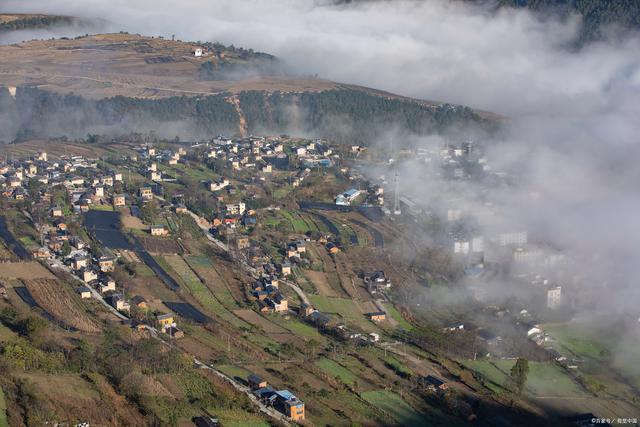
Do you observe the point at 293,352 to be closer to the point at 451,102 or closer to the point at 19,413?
the point at 19,413

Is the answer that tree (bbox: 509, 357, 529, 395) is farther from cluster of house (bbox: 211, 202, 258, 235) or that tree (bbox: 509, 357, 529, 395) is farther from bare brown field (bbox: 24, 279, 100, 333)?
cluster of house (bbox: 211, 202, 258, 235)

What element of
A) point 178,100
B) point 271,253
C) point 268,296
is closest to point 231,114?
→ point 178,100

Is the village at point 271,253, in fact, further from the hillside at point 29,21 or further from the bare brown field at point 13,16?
the bare brown field at point 13,16

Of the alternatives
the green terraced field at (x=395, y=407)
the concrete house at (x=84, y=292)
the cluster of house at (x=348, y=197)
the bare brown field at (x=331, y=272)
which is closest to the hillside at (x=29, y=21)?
the cluster of house at (x=348, y=197)

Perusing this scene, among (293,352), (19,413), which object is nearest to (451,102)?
(293,352)

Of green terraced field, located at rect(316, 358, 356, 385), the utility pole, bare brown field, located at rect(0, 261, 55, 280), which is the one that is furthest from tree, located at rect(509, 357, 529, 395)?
the utility pole

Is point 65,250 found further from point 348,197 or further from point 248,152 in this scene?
point 248,152

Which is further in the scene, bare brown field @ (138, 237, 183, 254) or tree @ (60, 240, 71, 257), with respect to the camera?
bare brown field @ (138, 237, 183, 254)
